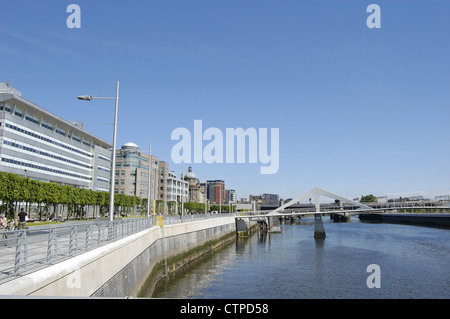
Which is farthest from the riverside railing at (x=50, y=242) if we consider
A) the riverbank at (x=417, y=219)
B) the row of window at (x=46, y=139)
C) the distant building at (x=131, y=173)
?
the riverbank at (x=417, y=219)

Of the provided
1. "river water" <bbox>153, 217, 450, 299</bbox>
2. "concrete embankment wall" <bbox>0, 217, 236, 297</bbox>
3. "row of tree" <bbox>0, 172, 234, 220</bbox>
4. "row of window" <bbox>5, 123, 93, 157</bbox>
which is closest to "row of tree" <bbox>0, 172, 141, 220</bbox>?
"row of tree" <bbox>0, 172, 234, 220</bbox>

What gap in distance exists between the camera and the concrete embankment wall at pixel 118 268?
381 inches

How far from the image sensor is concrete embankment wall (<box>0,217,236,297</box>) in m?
9.69

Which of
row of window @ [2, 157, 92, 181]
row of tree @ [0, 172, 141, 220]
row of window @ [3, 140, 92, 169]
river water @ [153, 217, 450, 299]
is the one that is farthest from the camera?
row of window @ [3, 140, 92, 169]

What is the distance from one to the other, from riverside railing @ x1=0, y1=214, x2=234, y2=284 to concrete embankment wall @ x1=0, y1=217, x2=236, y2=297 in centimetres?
49

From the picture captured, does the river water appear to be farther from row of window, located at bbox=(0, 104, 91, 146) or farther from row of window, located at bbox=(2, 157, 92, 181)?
row of window, located at bbox=(0, 104, 91, 146)

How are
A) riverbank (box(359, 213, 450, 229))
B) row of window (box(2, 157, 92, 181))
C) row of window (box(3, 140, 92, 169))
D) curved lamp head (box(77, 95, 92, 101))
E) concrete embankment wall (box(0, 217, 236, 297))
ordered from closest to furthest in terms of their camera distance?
concrete embankment wall (box(0, 217, 236, 297))
curved lamp head (box(77, 95, 92, 101))
row of window (box(2, 157, 92, 181))
row of window (box(3, 140, 92, 169))
riverbank (box(359, 213, 450, 229))
